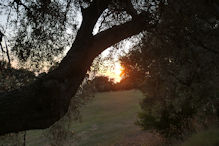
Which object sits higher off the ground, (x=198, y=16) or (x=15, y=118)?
(x=198, y=16)

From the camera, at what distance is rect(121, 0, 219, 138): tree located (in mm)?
8953

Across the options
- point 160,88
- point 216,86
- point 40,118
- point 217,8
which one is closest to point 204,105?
point 216,86

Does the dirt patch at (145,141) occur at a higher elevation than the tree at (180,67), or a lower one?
lower

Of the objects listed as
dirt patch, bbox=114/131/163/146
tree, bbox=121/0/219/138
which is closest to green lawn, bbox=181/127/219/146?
tree, bbox=121/0/219/138

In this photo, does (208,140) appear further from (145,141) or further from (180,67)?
(145,141)

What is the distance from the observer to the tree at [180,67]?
8.95m

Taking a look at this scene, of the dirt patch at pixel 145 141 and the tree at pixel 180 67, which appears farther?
the dirt patch at pixel 145 141

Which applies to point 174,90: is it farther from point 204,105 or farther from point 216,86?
point 216,86

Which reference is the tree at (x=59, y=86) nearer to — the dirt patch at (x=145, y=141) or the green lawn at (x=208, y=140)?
the green lawn at (x=208, y=140)

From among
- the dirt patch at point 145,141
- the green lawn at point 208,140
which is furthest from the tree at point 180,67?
the green lawn at point 208,140

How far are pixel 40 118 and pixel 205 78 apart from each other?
10.0 m

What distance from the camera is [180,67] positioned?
38.9ft

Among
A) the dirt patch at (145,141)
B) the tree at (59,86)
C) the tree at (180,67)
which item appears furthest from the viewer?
the dirt patch at (145,141)

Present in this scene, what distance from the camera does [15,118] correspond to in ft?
14.2
